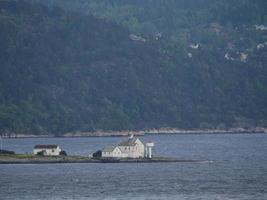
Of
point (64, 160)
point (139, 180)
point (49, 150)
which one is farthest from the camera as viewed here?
point (49, 150)

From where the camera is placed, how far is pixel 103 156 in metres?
176

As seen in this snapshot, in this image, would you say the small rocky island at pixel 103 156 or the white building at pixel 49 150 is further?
the white building at pixel 49 150

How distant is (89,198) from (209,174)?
28940 millimetres

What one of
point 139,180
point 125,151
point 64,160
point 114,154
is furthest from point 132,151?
point 139,180

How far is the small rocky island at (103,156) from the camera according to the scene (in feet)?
568

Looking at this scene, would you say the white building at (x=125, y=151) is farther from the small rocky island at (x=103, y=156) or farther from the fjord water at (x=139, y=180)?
the fjord water at (x=139, y=180)

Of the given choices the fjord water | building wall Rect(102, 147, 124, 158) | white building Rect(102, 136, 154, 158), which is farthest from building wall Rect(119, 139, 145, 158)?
the fjord water

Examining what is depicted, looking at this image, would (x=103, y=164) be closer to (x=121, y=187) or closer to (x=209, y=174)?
(x=209, y=174)

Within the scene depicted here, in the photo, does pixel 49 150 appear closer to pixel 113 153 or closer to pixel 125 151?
pixel 113 153

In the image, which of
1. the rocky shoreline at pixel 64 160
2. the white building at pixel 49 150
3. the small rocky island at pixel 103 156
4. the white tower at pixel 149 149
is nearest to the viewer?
the white tower at pixel 149 149

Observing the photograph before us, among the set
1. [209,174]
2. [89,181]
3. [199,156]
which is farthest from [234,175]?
[199,156]

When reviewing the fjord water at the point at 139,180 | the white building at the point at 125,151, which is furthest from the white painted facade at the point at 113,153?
the fjord water at the point at 139,180

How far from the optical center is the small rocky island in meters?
173

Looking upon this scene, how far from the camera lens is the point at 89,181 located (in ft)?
472
